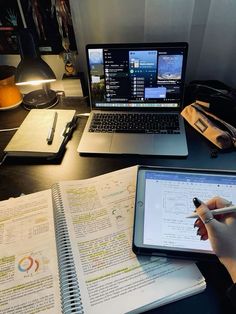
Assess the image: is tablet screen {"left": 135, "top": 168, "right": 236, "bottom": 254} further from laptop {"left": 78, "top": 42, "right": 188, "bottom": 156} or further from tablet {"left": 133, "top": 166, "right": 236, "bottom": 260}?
laptop {"left": 78, "top": 42, "right": 188, "bottom": 156}

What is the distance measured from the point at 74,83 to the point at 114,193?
1.94ft

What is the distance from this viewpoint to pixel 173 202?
0.63m

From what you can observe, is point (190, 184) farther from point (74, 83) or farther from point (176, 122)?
point (74, 83)

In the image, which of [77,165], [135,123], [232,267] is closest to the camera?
[232,267]

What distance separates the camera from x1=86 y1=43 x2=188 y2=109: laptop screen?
2.95 feet

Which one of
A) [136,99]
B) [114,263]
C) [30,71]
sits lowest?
[114,263]

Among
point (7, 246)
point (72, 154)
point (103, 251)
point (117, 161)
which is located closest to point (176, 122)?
point (117, 161)

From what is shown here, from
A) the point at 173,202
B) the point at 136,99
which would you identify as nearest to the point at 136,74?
the point at 136,99

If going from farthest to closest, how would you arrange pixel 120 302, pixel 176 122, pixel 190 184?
1. pixel 176 122
2. pixel 190 184
3. pixel 120 302

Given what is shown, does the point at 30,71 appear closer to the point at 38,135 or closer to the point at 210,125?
the point at 38,135

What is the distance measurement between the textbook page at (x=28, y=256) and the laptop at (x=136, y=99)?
10.4 inches

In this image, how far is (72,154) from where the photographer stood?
2.89ft

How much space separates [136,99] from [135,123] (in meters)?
0.10

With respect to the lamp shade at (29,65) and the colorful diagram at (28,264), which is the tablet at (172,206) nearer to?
the colorful diagram at (28,264)
